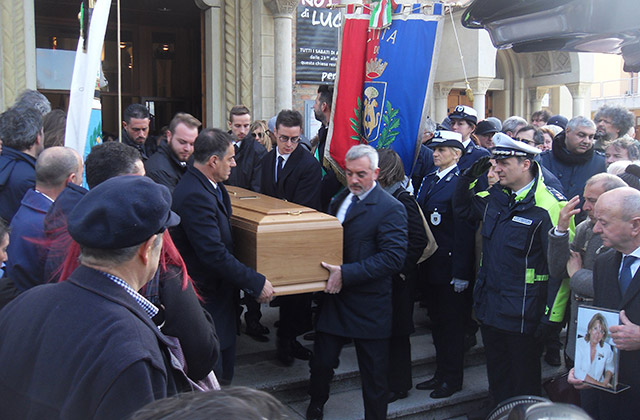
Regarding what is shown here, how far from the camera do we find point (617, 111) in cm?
593

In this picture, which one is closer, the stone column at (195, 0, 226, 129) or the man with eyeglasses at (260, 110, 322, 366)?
the man with eyeglasses at (260, 110, 322, 366)

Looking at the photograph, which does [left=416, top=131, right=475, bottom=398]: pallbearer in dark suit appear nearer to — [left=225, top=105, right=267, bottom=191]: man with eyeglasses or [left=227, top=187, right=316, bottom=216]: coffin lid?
[left=227, top=187, right=316, bottom=216]: coffin lid

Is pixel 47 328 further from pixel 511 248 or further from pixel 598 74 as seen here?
pixel 598 74

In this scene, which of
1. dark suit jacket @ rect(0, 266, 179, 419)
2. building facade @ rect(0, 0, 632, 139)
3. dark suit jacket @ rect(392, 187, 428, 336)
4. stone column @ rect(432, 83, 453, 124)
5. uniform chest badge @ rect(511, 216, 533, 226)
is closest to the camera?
dark suit jacket @ rect(0, 266, 179, 419)

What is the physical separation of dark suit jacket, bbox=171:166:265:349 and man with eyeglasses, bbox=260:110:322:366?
3.59ft

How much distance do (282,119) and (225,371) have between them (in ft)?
Answer: 6.32

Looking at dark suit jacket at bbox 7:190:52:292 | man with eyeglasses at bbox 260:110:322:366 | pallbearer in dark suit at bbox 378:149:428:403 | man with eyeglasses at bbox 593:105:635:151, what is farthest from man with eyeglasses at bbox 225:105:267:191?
man with eyeglasses at bbox 593:105:635:151

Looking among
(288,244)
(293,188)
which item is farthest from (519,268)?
(293,188)

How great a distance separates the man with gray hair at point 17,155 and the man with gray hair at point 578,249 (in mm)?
3032

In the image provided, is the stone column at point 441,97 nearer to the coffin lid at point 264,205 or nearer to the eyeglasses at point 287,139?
the eyeglasses at point 287,139

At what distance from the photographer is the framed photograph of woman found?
283cm

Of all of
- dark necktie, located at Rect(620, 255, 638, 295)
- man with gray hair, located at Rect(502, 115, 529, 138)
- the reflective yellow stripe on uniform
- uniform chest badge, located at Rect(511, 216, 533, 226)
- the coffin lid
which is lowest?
the reflective yellow stripe on uniform

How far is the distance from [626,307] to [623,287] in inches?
4.7

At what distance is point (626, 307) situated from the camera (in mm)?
2883
